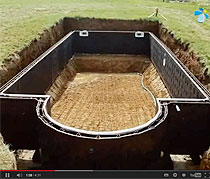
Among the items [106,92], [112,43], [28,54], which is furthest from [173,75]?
[112,43]

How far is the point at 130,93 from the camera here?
1080 cm

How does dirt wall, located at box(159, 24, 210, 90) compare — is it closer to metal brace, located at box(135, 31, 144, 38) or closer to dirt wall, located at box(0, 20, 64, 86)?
metal brace, located at box(135, 31, 144, 38)

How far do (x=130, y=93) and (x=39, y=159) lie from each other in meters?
4.88

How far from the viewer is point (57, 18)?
14703mm

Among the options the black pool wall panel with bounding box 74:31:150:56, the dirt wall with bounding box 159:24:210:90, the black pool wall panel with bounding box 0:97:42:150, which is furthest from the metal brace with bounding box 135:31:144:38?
the black pool wall panel with bounding box 0:97:42:150

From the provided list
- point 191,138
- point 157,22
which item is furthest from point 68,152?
point 157,22

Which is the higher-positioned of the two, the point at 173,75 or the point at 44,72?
the point at 44,72

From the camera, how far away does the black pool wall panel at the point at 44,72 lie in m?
7.79

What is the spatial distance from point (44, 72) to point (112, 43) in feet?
18.3

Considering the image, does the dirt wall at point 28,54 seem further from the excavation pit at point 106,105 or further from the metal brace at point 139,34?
the metal brace at point 139,34

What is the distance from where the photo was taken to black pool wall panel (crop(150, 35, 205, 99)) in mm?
7793

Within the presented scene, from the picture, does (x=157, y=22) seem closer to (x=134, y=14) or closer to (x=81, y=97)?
(x=134, y=14)

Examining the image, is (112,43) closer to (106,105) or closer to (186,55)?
(186,55)

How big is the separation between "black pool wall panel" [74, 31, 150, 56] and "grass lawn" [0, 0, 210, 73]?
1.43m
